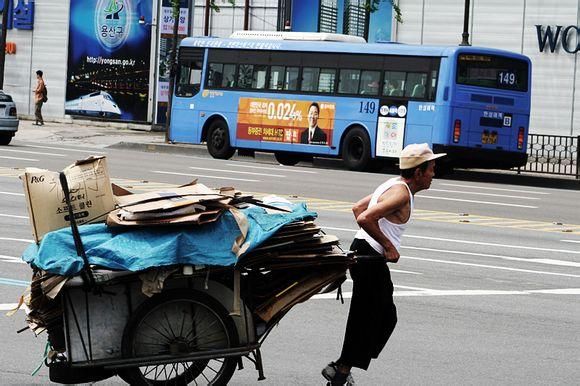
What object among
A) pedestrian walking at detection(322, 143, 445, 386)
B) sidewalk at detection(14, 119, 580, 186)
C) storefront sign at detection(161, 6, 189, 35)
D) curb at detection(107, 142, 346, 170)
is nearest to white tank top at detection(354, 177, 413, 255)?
pedestrian walking at detection(322, 143, 445, 386)

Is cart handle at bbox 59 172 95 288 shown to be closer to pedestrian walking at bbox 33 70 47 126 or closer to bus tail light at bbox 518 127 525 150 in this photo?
bus tail light at bbox 518 127 525 150

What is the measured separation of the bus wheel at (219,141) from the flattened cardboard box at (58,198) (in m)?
25.9

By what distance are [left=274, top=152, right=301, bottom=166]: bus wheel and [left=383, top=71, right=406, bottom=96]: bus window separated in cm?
379

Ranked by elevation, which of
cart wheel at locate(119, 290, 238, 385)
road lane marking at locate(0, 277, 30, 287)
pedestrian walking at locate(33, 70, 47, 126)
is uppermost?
pedestrian walking at locate(33, 70, 47, 126)

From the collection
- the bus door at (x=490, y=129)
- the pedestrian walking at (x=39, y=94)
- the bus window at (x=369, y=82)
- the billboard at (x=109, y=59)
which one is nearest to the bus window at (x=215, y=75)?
the bus window at (x=369, y=82)

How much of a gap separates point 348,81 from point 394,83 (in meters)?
1.37

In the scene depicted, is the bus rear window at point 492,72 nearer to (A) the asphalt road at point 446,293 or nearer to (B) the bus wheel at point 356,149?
(B) the bus wheel at point 356,149

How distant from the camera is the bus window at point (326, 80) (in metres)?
31.3

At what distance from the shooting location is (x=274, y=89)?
32.3 m

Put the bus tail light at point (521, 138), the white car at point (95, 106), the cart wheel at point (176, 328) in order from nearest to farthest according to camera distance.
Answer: the cart wheel at point (176, 328), the bus tail light at point (521, 138), the white car at point (95, 106)

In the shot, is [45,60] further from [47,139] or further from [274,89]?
[274,89]

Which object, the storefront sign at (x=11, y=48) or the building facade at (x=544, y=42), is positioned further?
the storefront sign at (x=11, y=48)

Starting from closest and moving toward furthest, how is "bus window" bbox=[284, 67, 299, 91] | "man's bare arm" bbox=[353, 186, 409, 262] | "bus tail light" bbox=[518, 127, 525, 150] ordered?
"man's bare arm" bbox=[353, 186, 409, 262]
"bus tail light" bbox=[518, 127, 525, 150]
"bus window" bbox=[284, 67, 299, 91]

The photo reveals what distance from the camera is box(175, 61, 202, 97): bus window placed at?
112 feet
